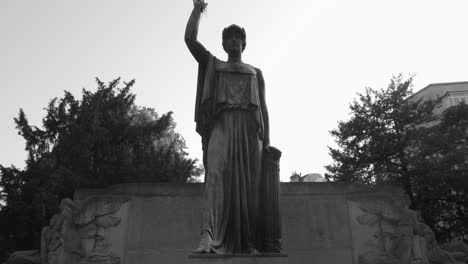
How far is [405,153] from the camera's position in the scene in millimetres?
20953

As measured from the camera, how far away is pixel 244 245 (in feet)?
17.7

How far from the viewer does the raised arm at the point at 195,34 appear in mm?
5977

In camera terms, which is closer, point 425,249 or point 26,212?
point 425,249

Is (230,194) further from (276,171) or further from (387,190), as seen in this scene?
(387,190)

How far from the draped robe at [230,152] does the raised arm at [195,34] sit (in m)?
0.13

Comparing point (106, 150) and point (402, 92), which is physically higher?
point (402, 92)

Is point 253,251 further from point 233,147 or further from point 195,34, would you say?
point 195,34

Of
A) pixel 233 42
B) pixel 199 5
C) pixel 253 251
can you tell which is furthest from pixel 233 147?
pixel 199 5

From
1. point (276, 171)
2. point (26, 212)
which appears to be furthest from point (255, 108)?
point (26, 212)

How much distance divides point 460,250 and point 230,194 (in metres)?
10.6

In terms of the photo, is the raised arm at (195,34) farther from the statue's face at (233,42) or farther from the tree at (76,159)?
the tree at (76,159)

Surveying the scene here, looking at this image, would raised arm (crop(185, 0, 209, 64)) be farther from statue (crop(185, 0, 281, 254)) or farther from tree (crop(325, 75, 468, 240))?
tree (crop(325, 75, 468, 240))

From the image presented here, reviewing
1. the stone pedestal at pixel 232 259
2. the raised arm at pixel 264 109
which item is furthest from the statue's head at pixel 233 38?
the stone pedestal at pixel 232 259

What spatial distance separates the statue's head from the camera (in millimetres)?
6328
